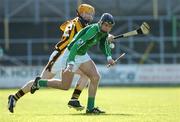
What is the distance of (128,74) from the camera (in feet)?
113

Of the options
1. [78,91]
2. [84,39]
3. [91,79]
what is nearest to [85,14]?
[84,39]

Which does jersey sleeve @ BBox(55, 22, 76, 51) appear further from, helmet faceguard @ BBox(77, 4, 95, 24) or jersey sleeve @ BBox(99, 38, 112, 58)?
jersey sleeve @ BBox(99, 38, 112, 58)

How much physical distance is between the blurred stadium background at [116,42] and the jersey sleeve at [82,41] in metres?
21.0

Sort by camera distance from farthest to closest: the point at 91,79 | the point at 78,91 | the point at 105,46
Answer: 1. the point at 78,91
2. the point at 91,79
3. the point at 105,46

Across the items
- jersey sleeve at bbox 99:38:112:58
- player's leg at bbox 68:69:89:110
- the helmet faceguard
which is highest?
the helmet faceguard

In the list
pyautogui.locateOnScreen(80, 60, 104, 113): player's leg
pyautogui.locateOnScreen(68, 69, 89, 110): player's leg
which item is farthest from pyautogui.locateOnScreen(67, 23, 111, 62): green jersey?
pyautogui.locateOnScreen(68, 69, 89, 110): player's leg

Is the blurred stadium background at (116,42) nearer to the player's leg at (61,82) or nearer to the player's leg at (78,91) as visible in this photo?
the player's leg at (78,91)

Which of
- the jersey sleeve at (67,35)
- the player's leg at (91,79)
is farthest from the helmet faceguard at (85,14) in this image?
the player's leg at (91,79)

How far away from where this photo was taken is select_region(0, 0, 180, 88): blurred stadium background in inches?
1353

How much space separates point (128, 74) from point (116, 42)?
2219 mm

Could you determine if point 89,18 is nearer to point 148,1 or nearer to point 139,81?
point 139,81

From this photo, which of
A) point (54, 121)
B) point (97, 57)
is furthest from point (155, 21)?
point (54, 121)

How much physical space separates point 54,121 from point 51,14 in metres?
27.8

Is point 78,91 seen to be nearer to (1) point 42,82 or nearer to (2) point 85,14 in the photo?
(1) point 42,82
